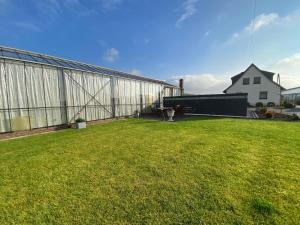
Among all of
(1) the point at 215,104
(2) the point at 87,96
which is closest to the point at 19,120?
(2) the point at 87,96

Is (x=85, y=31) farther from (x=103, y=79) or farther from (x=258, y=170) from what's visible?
(x=258, y=170)

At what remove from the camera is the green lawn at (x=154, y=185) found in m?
2.20

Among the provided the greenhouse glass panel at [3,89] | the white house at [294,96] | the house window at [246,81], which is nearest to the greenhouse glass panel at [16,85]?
the greenhouse glass panel at [3,89]

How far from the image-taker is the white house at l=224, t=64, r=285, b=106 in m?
25.1

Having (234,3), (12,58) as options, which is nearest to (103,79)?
(12,58)

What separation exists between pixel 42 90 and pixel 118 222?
981 cm

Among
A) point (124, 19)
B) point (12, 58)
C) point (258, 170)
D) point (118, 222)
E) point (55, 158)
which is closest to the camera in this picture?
point (118, 222)

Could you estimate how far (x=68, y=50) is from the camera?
54.6 feet

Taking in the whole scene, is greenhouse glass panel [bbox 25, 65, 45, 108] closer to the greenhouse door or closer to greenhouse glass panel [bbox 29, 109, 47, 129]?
greenhouse glass panel [bbox 29, 109, 47, 129]

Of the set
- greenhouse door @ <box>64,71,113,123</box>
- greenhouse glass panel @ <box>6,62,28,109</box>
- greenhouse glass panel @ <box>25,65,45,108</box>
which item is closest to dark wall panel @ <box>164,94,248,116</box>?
greenhouse door @ <box>64,71,113,123</box>

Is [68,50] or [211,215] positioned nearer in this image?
[211,215]

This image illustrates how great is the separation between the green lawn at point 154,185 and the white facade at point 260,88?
84.1ft

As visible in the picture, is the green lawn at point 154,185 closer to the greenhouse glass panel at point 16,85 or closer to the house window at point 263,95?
the greenhouse glass panel at point 16,85

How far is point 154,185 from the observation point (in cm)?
298
